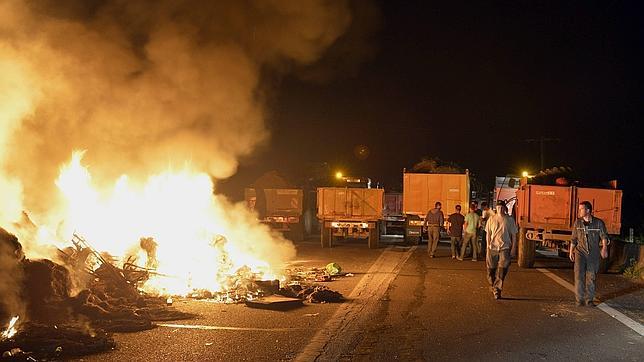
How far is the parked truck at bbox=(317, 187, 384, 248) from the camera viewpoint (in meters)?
19.7

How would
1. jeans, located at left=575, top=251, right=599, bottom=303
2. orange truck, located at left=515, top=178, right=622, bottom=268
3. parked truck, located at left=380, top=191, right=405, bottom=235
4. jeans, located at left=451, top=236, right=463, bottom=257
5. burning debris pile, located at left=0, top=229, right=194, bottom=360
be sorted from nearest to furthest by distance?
burning debris pile, located at left=0, top=229, right=194, bottom=360, jeans, located at left=575, top=251, right=599, bottom=303, orange truck, located at left=515, top=178, right=622, bottom=268, jeans, located at left=451, top=236, right=463, bottom=257, parked truck, located at left=380, top=191, right=405, bottom=235

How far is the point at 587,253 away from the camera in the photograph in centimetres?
916

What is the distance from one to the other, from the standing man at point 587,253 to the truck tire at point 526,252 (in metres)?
5.19

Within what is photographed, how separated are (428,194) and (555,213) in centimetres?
616

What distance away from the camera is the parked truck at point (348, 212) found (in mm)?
19672

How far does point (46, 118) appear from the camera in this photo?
11.6 metres

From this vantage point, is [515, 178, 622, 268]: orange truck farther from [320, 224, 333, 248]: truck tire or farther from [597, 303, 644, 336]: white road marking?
[320, 224, 333, 248]: truck tire

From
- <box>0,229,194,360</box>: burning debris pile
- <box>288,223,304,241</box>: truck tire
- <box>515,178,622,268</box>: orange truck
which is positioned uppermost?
<box>515,178,622,268</box>: orange truck

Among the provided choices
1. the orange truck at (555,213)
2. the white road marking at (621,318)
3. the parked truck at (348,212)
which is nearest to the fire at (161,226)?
the white road marking at (621,318)

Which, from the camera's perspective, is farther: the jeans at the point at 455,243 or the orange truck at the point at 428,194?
the orange truck at the point at 428,194

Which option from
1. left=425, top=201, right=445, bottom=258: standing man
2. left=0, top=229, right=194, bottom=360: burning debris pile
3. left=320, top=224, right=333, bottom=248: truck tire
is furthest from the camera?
left=320, top=224, right=333, bottom=248: truck tire

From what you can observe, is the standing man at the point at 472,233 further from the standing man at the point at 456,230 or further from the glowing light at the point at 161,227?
the glowing light at the point at 161,227

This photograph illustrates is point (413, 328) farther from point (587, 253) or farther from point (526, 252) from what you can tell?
point (526, 252)

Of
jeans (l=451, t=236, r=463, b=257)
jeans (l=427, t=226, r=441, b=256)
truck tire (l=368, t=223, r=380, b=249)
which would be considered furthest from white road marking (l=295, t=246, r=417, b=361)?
truck tire (l=368, t=223, r=380, b=249)
